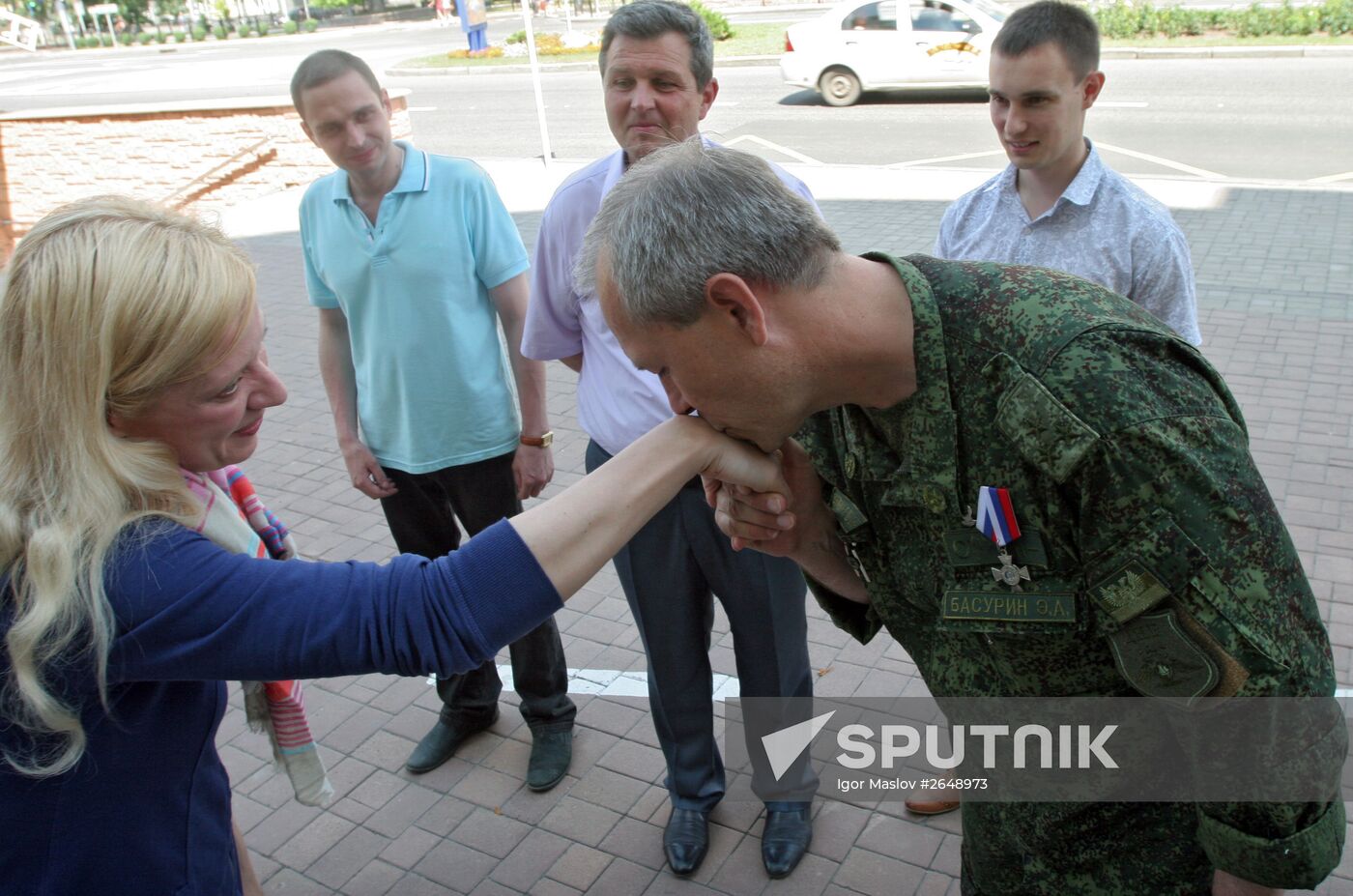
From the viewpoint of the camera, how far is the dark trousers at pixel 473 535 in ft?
11.7

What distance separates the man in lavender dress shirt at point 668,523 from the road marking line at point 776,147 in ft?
32.1

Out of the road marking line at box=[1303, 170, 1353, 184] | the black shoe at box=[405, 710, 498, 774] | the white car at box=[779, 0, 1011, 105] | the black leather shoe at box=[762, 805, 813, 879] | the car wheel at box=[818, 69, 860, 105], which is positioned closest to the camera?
the black leather shoe at box=[762, 805, 813, 879]

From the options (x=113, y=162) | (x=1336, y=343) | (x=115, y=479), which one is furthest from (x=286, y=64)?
(x=115, y=479)

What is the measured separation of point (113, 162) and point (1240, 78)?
15286 mm

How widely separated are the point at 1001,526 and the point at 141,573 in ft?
4.16

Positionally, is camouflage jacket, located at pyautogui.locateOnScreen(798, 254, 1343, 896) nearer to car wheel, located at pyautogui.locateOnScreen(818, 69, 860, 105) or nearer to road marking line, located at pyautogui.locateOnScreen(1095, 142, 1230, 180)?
road marking line, located at pyautogui.locateOnScreen(1095, 142, 1230, 180)

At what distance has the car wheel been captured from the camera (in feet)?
51.4

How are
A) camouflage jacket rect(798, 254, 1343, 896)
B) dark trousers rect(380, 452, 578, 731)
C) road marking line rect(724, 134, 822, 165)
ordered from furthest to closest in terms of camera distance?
road marking line rect(724, 134, 822, 165) < dark trousers rect(380, 452, 578, 731) < camouflage jacket rect(798, 254, 1343, 896)

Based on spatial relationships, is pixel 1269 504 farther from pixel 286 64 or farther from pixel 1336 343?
pixel 286 64

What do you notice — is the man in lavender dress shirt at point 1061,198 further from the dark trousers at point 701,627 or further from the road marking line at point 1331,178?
the road marking line at point 1331,178

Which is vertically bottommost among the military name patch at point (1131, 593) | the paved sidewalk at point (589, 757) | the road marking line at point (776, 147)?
the paved sidewalk at point (589, 757)

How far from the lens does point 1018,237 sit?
317cm

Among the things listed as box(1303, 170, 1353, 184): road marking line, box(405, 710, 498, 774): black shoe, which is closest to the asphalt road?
box(1303, 170, 1353, 184): road marking line

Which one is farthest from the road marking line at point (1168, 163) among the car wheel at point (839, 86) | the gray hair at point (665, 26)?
the gray hair at point (665, 26)
